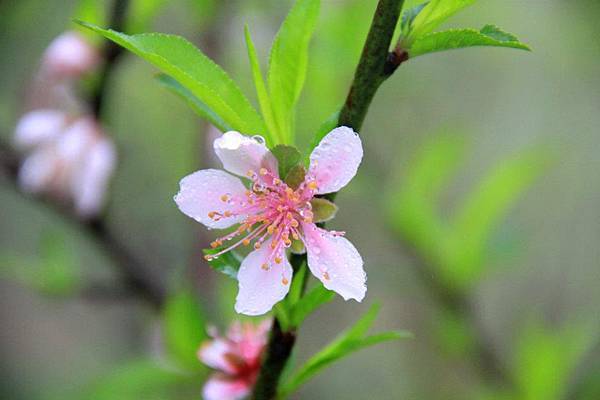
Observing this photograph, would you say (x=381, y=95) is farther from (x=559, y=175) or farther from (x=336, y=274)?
(x=336, y=274)

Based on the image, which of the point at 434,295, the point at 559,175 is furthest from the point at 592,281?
the point at 434,295

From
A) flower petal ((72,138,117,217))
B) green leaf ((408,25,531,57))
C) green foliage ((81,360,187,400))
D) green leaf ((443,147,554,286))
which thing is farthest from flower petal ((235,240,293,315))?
green leaf ((443,147,554,286))

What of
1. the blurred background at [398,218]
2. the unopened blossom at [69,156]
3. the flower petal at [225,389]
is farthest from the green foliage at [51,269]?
the flower petal at [225,389]

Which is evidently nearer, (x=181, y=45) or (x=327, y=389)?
(x=181, y=45)

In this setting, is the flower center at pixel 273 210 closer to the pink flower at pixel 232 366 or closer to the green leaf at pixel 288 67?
the green leaf at pixel 288 67

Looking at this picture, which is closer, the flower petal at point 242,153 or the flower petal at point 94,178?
the flower petal at point 242,153

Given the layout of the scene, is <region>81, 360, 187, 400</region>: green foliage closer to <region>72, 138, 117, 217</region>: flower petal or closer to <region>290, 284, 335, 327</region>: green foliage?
<region>72, 138, 117, 217</region>: flower petal
